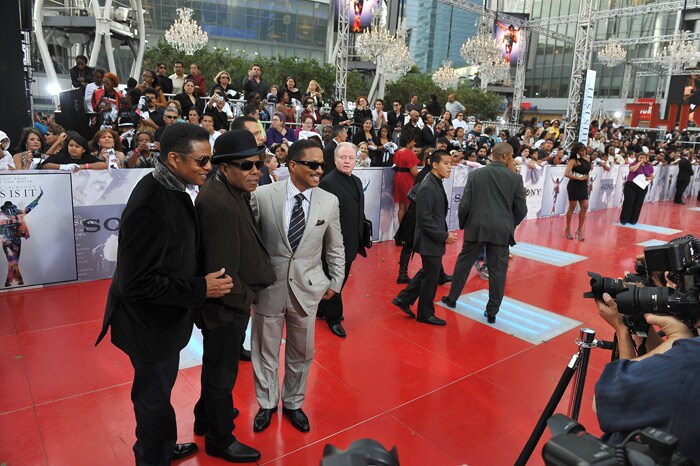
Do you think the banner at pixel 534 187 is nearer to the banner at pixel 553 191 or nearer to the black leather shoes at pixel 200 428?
the banner at pixel 553 191

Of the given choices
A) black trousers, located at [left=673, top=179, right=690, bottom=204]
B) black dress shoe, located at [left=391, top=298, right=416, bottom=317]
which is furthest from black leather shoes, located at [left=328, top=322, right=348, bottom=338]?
black trousers, located at [left=673, top=179, right=690, bottom=204]

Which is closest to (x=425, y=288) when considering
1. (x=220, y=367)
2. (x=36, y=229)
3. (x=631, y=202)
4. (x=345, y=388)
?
(x=345, y=388)

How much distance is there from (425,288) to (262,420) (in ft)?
8.13

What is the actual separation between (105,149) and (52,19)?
20.0 metres

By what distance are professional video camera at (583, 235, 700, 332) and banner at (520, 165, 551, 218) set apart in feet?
31.3

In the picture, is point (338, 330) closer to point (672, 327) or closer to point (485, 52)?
point (672, 327)

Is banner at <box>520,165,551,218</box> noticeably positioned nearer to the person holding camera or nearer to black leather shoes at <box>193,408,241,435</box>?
Result: black leather shoes at <box>193,408,241,435</box>

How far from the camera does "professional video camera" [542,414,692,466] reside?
4.00 ft

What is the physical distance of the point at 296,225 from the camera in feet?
10.3

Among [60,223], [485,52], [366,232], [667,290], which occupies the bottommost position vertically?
[60,223]

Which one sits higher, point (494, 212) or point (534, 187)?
point (494, 212)

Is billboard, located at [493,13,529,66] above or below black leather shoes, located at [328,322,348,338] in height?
above

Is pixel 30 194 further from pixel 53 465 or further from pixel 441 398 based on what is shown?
pixel 441 398

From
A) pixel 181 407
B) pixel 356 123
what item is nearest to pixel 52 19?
pixel 356 123
